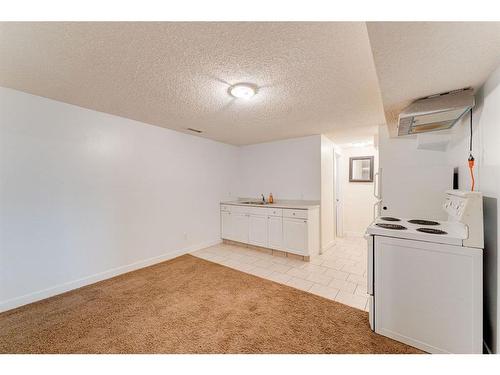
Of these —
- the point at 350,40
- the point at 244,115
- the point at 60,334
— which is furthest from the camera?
the point at 244,115

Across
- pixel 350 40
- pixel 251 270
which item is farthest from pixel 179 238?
pixel 350 40

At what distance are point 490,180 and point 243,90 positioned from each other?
2075 mm

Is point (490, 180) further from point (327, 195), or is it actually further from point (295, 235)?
point (327, 195)

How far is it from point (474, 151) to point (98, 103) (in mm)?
3924

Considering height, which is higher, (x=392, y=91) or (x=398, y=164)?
(x=392, y=91)

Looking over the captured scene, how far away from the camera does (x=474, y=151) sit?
66.3 inches

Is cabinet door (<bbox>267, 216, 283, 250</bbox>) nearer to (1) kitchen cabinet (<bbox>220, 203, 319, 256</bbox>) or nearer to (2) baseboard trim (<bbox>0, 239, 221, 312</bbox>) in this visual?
(1) kitchen cabinet (<bbox>220, 203, 319, 256</bbox>)

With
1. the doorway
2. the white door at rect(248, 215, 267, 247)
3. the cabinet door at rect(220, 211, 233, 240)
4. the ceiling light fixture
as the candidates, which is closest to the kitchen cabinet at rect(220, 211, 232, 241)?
the cabinet door at rect(220, 211, 233, 240)

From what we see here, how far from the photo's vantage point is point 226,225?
449 cm

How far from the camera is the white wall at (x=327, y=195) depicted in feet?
12.9

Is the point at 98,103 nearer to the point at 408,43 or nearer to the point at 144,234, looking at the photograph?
the point at 144,234

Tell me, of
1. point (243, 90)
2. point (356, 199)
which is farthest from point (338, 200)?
point (243, 90)

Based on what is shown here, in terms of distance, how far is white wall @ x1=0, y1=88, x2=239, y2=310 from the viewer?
211cm

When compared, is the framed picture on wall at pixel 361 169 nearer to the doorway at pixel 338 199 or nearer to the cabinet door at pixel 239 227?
the doorway at pixel 338 199
